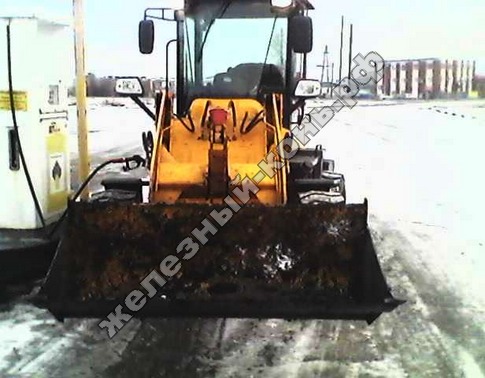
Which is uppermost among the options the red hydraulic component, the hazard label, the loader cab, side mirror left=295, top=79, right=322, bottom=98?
the loader cab

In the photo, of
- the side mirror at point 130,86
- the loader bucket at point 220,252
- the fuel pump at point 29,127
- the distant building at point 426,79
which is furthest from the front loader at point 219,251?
the distant building at point 426,79

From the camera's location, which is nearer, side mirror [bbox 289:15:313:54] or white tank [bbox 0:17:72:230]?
side mirror [bbox 289:15:313:54]

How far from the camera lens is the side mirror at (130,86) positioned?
6.46m

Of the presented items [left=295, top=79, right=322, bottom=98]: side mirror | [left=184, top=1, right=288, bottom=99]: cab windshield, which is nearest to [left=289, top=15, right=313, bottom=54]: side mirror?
[left=295, top=79, right=322, bottom=98]: side mirror

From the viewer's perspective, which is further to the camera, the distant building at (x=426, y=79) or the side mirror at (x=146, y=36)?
the distant building at (x=426, y=79)

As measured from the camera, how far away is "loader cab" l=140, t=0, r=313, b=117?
682 cm

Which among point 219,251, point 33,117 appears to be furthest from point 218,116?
point 33,117

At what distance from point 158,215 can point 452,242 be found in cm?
496

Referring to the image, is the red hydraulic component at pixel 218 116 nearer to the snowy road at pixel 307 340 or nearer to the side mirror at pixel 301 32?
the side mirror at pixel 301 32

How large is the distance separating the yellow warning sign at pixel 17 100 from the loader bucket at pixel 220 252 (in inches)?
79.3

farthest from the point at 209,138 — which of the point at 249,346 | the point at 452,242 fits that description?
the point at 452,242

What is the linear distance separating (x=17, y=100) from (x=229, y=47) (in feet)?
6.79

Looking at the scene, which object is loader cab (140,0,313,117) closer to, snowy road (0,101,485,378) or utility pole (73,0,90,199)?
utility pole (73,0,90,199)

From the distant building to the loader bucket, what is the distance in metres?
77.7
